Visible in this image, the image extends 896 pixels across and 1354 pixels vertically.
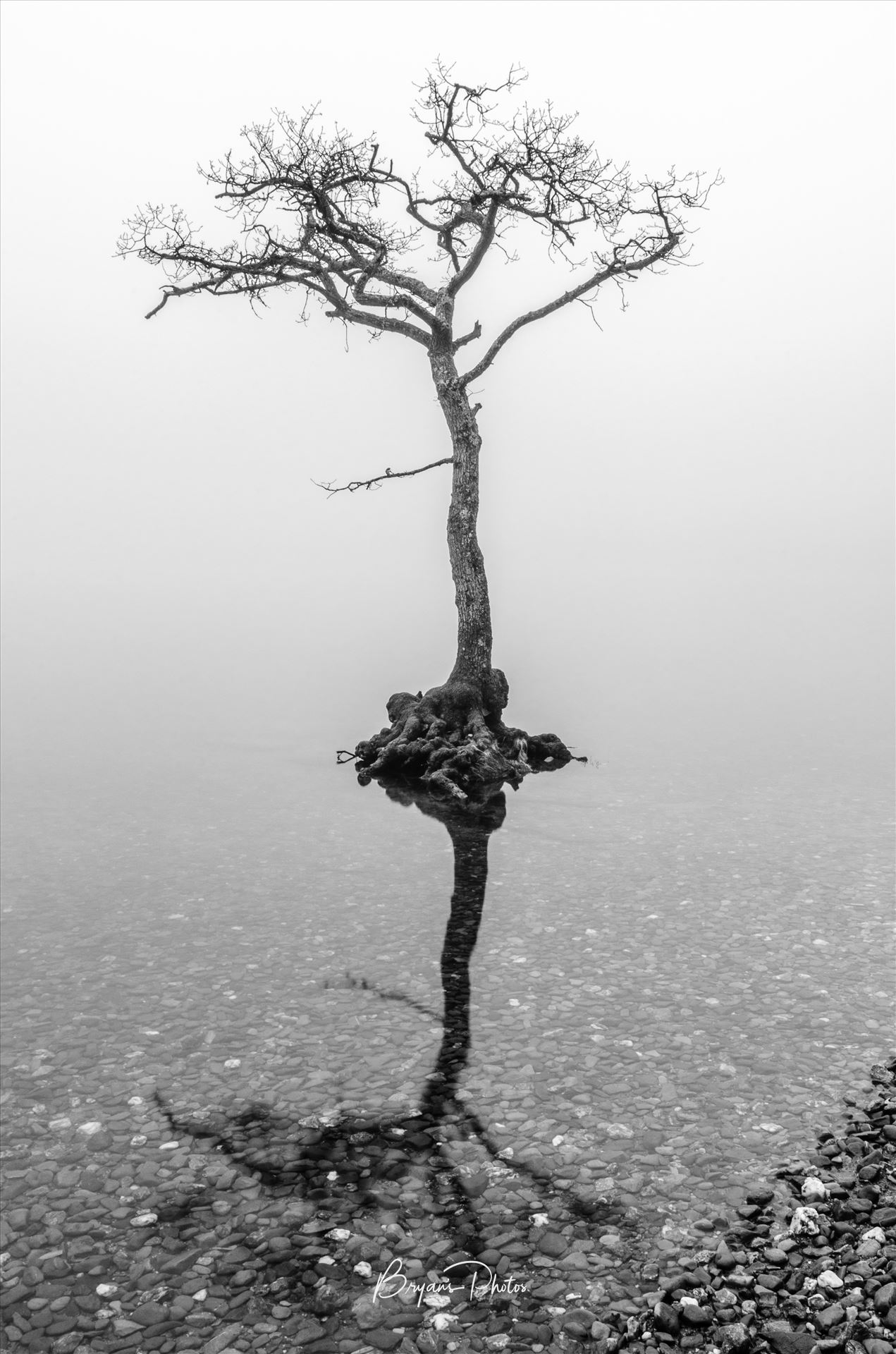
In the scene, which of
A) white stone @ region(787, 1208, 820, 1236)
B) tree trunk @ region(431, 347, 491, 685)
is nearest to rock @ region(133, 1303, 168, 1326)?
white stone @ region(787, 1208, 820, 1236)

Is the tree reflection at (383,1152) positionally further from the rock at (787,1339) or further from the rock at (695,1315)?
the rock at (787,1339)

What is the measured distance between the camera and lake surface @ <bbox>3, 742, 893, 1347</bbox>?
23.1 ft

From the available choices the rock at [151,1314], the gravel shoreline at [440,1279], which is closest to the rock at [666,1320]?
the gravel shoreline at [440,1279]

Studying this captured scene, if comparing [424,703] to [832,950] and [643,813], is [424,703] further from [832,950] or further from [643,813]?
[832,950]

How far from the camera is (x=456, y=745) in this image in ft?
71.1

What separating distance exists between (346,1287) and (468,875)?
847 cm

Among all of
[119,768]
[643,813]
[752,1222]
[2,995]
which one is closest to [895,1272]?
[752,1222]

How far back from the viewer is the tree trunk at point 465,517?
2283 centimetres

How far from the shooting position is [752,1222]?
658 cm

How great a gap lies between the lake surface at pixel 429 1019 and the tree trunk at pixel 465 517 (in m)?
6.16

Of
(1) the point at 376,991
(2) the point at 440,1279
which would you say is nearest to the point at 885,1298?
(2) the point at 440,1279

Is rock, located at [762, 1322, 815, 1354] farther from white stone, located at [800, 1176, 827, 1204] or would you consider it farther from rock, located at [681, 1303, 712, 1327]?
white stone, located at [800, 1176, 827, 1204]

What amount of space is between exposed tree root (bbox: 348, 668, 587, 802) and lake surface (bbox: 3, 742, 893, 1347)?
10.3ft

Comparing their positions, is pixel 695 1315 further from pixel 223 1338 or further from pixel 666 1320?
pixel 223 1338
